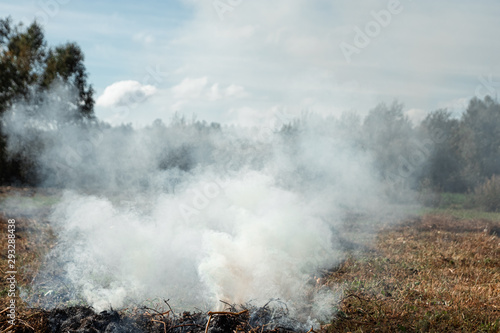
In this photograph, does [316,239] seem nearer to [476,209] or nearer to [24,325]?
[24,325]

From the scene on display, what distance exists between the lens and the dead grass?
4.20 meters

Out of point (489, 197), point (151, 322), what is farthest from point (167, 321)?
point (489, 197)

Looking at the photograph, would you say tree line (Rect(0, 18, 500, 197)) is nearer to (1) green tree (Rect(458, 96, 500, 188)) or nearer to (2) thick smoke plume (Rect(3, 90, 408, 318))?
(1) green tree (Rect(458, 96, 500, 188))

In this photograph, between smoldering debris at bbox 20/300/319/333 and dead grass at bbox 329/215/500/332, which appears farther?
dead grass at bbox 329/215/500/332

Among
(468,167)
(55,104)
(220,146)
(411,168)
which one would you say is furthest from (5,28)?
(468,167)

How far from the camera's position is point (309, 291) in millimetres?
5004

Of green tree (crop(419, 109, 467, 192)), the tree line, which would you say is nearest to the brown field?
the tree line

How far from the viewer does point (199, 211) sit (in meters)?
7.48

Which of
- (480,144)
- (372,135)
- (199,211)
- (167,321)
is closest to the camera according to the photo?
(167,321)

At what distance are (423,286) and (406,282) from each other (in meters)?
0.28

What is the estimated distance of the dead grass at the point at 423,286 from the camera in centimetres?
420

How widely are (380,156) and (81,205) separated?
581 inches

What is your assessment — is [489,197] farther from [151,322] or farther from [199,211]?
[151,322]

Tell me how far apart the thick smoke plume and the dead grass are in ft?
1.55
